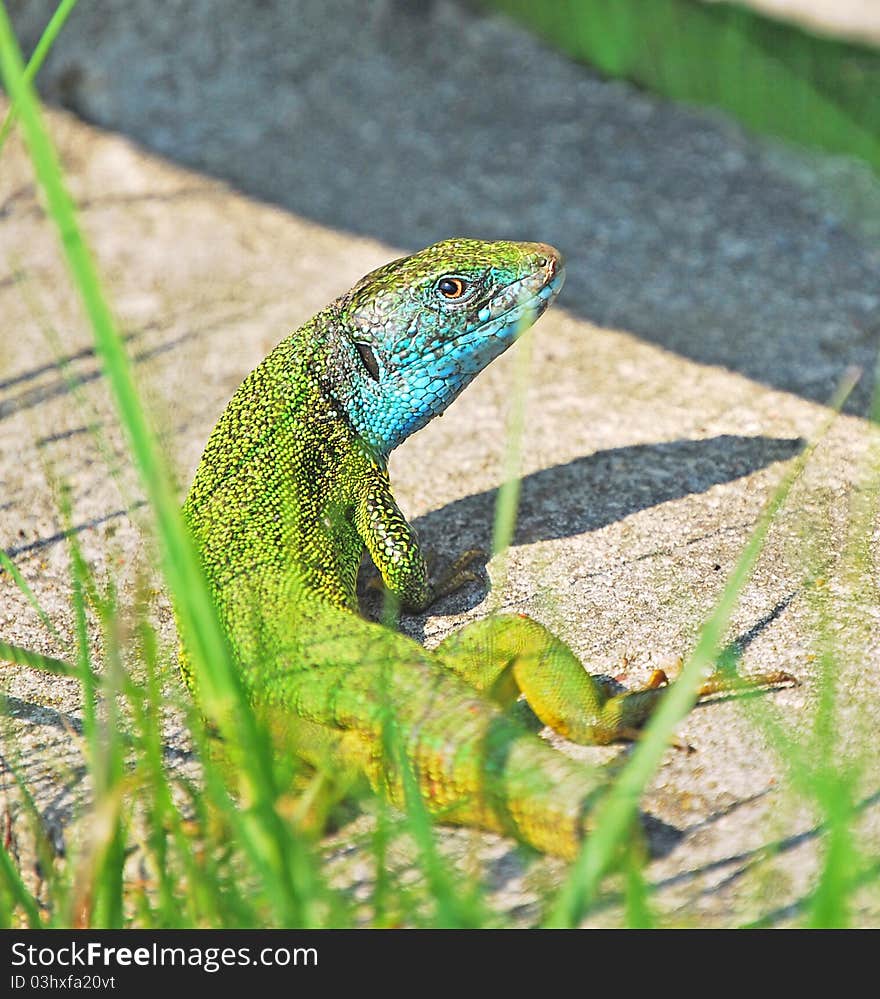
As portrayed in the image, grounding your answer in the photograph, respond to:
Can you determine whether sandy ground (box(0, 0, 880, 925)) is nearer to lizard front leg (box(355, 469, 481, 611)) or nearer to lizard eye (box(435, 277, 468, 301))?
lizard front leg (box(355, 469, 481, 611))

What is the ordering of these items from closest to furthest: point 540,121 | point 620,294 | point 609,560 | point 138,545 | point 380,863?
point 380,863, point 609,560, point 138,545, point 620,294, point 540,121

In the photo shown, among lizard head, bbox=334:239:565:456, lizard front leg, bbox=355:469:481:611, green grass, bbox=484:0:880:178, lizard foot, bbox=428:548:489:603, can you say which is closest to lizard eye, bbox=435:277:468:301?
lizard head, bbox=334:239:565:456

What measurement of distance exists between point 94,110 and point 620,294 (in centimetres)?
358

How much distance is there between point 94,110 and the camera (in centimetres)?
720

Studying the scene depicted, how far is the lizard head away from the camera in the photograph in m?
3.54

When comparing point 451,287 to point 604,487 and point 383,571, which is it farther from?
point 604,487

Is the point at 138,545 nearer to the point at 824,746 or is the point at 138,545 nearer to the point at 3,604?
the point at 3,604

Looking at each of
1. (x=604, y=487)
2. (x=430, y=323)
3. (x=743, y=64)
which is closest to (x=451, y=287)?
(x=430, y=323)

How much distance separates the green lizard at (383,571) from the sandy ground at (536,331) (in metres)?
0.17

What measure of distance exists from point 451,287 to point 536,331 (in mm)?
1840

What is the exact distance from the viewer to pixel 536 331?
17.4 feet

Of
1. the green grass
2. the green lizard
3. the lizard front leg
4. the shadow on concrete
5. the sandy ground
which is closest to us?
the green lizard

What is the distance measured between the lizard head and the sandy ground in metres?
0.57

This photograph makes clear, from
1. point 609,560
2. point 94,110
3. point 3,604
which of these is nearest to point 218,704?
point 609,560
